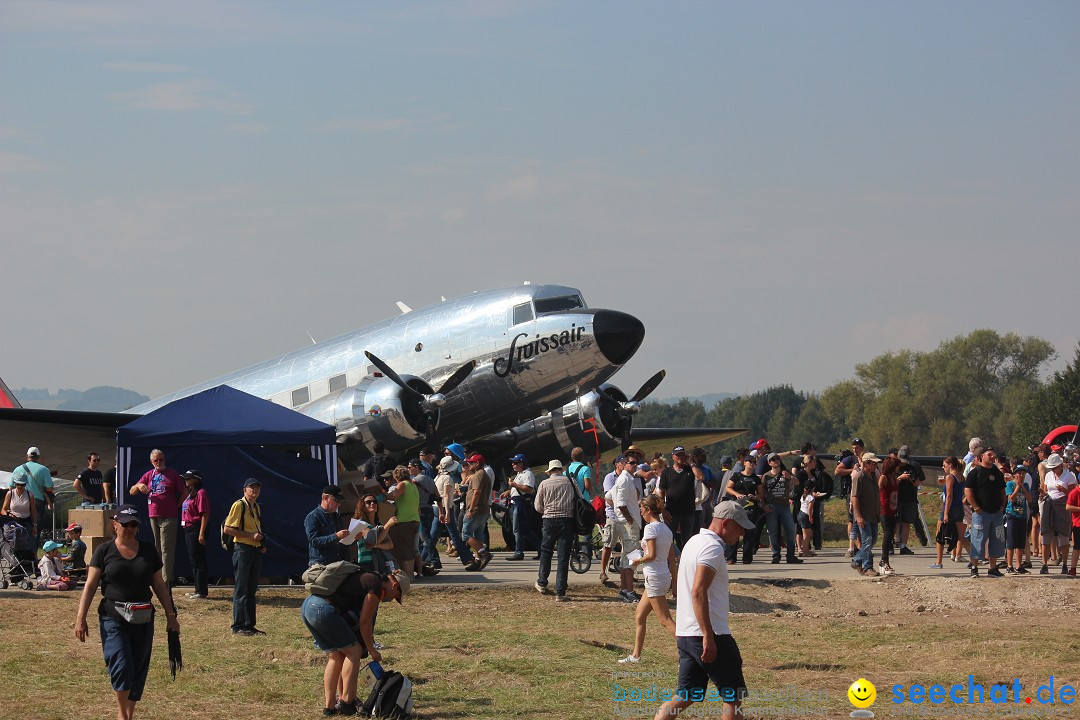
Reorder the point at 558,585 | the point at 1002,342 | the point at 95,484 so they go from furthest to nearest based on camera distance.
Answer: the point at 1002,342, the point at 95,484, the point at 558,585

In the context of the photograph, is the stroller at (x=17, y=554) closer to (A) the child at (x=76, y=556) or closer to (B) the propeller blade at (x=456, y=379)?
(A) the child at (x=76, y=556)

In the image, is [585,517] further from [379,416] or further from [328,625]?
[379,416]

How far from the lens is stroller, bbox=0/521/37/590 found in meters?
15.9

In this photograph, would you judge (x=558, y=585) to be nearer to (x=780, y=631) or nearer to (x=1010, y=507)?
(x=780, y=631)

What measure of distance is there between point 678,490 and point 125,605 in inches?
344

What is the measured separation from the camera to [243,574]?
485 inches

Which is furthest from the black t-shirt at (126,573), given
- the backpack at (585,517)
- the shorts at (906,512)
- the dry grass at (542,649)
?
the shorts at (906,512)

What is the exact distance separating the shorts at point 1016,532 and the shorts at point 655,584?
778 centimetres

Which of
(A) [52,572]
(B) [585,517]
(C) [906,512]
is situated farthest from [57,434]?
(C) [906,512]

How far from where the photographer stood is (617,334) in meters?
22.4

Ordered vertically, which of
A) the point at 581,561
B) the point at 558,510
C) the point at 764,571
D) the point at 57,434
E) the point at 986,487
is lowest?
the point at 764,571

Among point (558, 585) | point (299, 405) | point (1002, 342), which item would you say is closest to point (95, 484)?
point (299, 405)

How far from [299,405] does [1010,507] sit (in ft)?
44.1

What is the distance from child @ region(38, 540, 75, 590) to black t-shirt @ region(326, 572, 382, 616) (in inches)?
328
